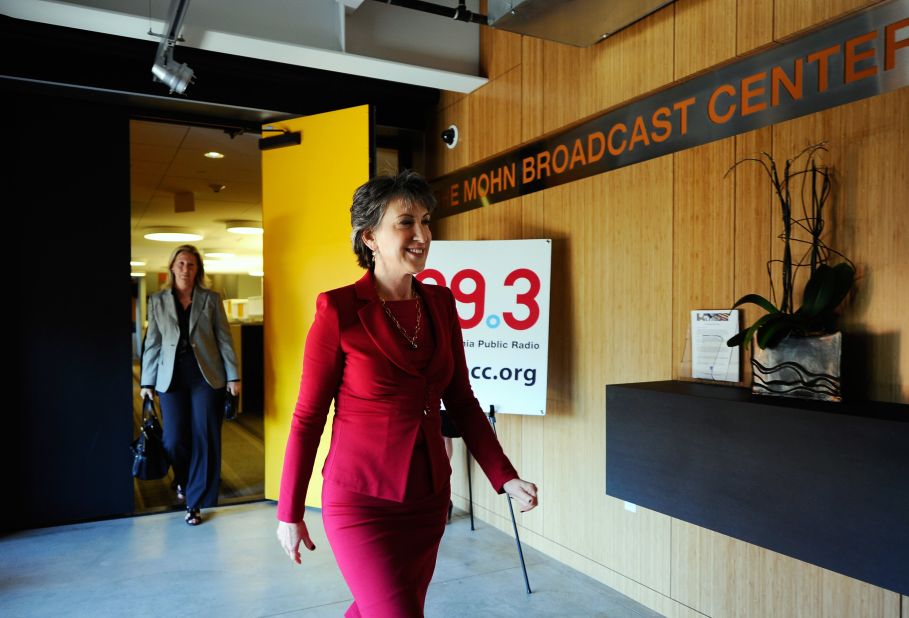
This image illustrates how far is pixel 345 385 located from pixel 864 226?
6.00ft

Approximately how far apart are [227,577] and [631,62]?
3.34 metres

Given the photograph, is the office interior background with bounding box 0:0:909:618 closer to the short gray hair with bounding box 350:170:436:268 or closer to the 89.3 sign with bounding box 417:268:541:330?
the 89.3 sign with bounding box 417:268:541:330

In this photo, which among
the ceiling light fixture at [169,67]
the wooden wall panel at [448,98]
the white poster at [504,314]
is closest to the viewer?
the ceiling light fixture at [169,67]

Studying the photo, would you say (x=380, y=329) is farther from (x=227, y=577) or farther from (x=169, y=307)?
(x=169, y=307)

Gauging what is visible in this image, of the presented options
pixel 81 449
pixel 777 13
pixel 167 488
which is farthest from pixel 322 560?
pixel 777 13

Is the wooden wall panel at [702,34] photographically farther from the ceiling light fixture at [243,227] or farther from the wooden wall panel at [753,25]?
the ceiling light fixture at [243,227]

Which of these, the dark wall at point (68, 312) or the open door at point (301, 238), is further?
the open door at point (301, 238)

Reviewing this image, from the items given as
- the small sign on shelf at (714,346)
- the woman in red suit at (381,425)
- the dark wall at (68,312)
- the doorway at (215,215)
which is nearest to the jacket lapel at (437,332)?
the woman in red suit at (381,425)

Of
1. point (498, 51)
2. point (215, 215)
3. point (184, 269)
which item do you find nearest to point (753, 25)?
point (498, 51)

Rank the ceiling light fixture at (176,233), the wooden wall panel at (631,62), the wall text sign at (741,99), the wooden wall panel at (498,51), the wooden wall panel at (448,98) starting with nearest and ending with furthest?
the wall text sign at (741,99)
the wooden wall panel at (631,62)
the wooden wall panel at (498,51)
the wooden wall panel at (448,98)
the ceiling light fixture at (176,233)

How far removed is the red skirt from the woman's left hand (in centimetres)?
21

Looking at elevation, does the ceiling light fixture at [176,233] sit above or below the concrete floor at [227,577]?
above

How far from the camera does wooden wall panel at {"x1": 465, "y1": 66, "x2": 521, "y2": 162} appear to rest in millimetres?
4227

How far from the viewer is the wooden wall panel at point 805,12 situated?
90.4 inches
